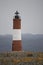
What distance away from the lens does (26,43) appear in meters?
2.27

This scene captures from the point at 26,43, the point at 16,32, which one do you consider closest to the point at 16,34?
the point at 16,32

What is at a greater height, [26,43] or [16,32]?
[16,32]

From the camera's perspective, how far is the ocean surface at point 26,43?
84.4 inches

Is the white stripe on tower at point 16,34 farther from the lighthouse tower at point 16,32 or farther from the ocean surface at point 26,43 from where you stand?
the ocean surface at point 26,43

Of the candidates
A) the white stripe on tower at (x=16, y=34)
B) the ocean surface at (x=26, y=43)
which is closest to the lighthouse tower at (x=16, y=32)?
the white stripe on tower at (x=16, y=34)

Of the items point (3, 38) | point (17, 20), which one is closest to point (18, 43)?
point (17, 20)

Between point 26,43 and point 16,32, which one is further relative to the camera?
point 26,43

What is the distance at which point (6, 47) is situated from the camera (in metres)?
2.20

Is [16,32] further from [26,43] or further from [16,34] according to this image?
[26,43]

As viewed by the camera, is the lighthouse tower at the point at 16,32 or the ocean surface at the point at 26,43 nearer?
the lighthouse tower at the point at 16,32

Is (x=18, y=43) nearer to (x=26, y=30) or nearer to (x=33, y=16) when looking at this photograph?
(x=26, y=30)

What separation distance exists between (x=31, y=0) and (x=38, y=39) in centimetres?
58

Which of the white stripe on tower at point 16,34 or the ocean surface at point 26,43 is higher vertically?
the white stripe on tower at point 16,34

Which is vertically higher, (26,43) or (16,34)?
(16,34)
